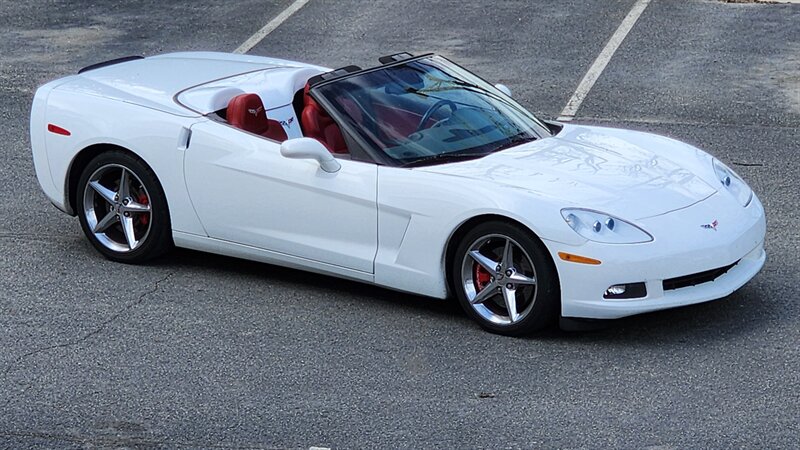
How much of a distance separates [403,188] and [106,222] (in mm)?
2138

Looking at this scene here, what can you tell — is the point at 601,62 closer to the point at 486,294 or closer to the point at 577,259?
the point at 486,294

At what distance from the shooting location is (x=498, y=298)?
680 cm

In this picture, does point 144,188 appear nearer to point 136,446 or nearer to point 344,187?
point 344,187

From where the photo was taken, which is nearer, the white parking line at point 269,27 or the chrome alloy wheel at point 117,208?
the chrome alloy wheel at point 117,208

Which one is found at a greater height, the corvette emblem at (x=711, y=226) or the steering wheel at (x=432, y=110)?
the steering wheel at (x=432, y=110)

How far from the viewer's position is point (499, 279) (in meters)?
6.68

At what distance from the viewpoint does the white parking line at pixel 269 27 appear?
14398 mm

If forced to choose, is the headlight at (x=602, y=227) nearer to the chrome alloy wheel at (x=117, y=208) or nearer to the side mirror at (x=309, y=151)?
the side mirror at (x=309, y=151)

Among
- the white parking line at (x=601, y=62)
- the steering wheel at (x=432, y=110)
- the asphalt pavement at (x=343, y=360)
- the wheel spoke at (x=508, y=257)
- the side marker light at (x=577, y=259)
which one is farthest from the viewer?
the white parking line at (x=601, y=62)

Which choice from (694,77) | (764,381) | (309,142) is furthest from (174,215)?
(694,77)

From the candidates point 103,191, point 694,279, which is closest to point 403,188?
point 694,279

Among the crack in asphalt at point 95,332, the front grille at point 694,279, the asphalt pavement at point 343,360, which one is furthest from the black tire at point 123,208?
the front grille at point 694,279

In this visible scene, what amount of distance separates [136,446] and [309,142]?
2072 millimetres

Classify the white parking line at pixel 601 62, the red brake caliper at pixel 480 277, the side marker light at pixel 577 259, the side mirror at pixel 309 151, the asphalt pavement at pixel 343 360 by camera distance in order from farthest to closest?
the white parking line at pixel 601 62, the side mirror at pixel 309 151, the red brake caliper at pixel 480 277, the side marker light at pixel 577 259, the asphalt pavement at pixel 343 360
